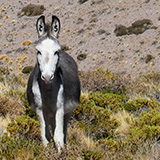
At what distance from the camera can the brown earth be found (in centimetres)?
3116

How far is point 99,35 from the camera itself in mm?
36156

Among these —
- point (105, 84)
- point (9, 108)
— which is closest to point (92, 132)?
point (9, 108)

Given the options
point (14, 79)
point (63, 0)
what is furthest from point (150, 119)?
point (63, 0)

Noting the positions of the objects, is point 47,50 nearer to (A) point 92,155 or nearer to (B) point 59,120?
(B) point 59,120

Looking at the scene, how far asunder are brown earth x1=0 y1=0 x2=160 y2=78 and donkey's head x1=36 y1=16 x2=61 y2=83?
22.9m

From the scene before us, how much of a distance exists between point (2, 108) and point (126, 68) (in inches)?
891

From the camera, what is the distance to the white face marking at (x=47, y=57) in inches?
180

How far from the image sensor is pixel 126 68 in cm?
2998

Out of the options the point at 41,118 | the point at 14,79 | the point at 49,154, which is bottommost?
the point at 14,79

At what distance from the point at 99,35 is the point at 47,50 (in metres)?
31.8

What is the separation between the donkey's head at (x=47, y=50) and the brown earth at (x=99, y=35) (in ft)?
75.0

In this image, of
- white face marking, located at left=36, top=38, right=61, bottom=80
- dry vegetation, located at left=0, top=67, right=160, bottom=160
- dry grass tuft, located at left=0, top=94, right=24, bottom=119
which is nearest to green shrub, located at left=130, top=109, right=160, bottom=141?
dry vegetation, located at left=0, top=67, right=160, bottom=160

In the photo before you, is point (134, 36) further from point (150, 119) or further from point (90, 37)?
point (150, 119)

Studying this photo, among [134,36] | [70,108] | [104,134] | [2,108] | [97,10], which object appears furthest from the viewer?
[97,10]
